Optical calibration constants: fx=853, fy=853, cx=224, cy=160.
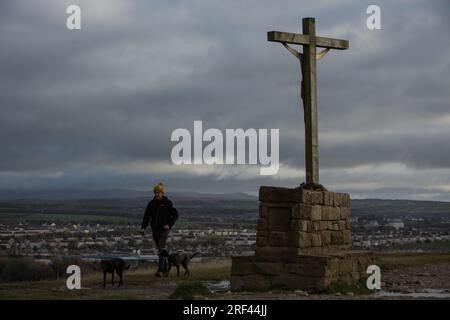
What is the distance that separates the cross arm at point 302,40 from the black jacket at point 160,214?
4433 mm

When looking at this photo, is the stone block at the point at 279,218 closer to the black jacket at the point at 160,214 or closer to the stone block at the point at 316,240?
the stone block at the point at 316,240

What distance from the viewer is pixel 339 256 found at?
17.4 m

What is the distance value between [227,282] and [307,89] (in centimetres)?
488

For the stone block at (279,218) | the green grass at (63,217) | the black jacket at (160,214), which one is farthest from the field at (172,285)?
the green grass at (63,217)

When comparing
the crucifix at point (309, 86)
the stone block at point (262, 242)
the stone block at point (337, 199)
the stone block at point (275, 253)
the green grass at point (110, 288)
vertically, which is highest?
the crucifix at point (309, 86)

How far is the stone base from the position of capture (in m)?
16.5

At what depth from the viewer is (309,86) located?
749 inches

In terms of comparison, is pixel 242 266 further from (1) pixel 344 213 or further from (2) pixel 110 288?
(1) pixel 344 213

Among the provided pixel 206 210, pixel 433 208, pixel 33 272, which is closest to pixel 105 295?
pixel 33 272

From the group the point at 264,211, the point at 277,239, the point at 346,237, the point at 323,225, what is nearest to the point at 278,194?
the point at 264,211

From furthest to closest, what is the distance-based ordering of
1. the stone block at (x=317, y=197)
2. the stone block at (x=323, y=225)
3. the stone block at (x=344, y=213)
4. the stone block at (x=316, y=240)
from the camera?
the stone block at (x=344, y=213)
the stone block at (x=323, y=225)
the stone block at (x=317, y=197)
the stone block at (x=316, y=240)

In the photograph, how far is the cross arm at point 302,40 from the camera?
18.1m

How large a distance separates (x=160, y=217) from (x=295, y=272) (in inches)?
155

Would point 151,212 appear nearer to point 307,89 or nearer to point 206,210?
point 307,89
